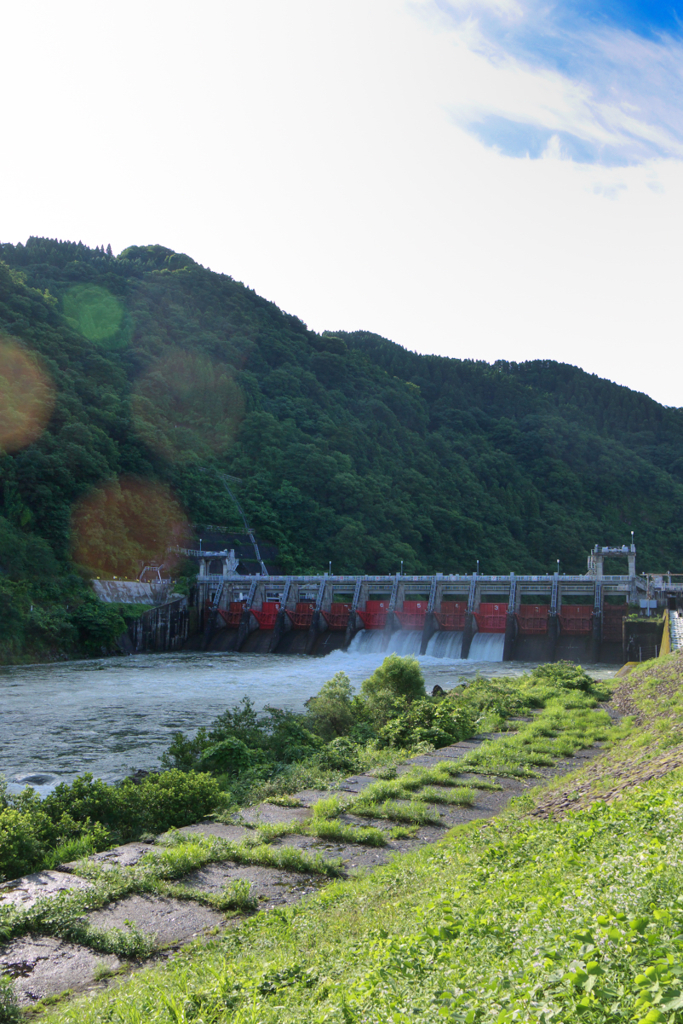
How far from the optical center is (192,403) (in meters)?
98.9

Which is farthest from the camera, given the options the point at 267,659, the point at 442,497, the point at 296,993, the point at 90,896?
the point at 442,497

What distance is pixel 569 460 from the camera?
112 metres

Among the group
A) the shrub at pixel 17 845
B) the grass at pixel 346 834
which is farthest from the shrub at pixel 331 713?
the shrub at pixel 17 845

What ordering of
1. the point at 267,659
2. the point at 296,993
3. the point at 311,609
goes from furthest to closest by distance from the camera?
the point at 311,609 < the point at 267,659 < the point at 296,993

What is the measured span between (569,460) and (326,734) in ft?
338

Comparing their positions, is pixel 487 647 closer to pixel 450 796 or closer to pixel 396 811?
pixel 450 796

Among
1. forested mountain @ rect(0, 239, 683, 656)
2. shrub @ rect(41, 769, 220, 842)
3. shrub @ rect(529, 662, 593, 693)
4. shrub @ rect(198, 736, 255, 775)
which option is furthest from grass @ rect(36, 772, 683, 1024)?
forested mountain @ rect(0, 239, 683, 656)

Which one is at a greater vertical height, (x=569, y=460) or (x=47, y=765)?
(x=569, y=460)

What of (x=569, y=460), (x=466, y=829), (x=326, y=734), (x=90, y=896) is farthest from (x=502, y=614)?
(x=569, y=460)

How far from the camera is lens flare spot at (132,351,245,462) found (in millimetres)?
86875

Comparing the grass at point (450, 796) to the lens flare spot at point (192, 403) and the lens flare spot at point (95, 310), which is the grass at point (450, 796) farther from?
the lens flare spot at point (95, 310)

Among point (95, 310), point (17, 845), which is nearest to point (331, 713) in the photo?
point (17, 845)

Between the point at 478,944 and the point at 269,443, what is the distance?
3723 inches

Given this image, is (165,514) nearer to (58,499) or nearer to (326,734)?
(58,499)
